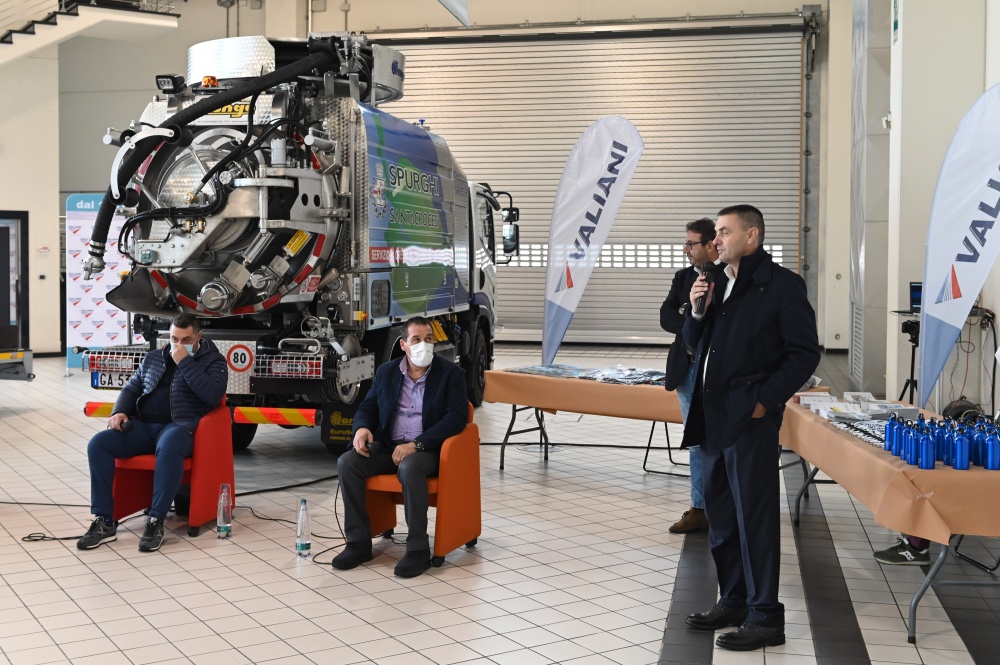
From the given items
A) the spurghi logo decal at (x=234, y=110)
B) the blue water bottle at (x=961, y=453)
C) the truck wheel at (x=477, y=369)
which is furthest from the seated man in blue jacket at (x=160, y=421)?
the truck wheel at (x=477, y=369)

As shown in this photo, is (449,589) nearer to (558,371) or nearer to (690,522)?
(690,522)

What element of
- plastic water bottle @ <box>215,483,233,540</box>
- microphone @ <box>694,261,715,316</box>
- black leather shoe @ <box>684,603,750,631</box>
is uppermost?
microphone @ <box>694,261,715,316</box>

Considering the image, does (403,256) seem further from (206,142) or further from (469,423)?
(469,423)

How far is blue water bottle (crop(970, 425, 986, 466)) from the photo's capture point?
466 centimetres

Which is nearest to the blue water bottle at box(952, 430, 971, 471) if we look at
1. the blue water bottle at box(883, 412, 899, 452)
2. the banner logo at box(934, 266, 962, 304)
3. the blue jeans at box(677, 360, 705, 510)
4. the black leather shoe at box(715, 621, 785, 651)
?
the blue water bottle at box(883, 412, 899, 452)

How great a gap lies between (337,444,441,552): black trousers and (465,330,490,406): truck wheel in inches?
219

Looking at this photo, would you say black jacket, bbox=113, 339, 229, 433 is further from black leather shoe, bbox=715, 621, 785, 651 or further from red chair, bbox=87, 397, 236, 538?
black leather shoe, bbox=715, 621, 785, 651

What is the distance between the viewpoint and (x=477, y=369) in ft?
38.2

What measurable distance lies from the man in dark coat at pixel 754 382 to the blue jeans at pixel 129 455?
3.20m

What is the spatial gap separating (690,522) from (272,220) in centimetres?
349

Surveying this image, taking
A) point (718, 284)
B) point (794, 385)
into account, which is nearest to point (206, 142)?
point (718, 284)

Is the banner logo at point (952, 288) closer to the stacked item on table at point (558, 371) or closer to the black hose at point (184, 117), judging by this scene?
the stacked item on table at point (558, 371)

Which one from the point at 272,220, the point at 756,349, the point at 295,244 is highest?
the point at 272,220

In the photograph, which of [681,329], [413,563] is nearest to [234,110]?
[681,329]
